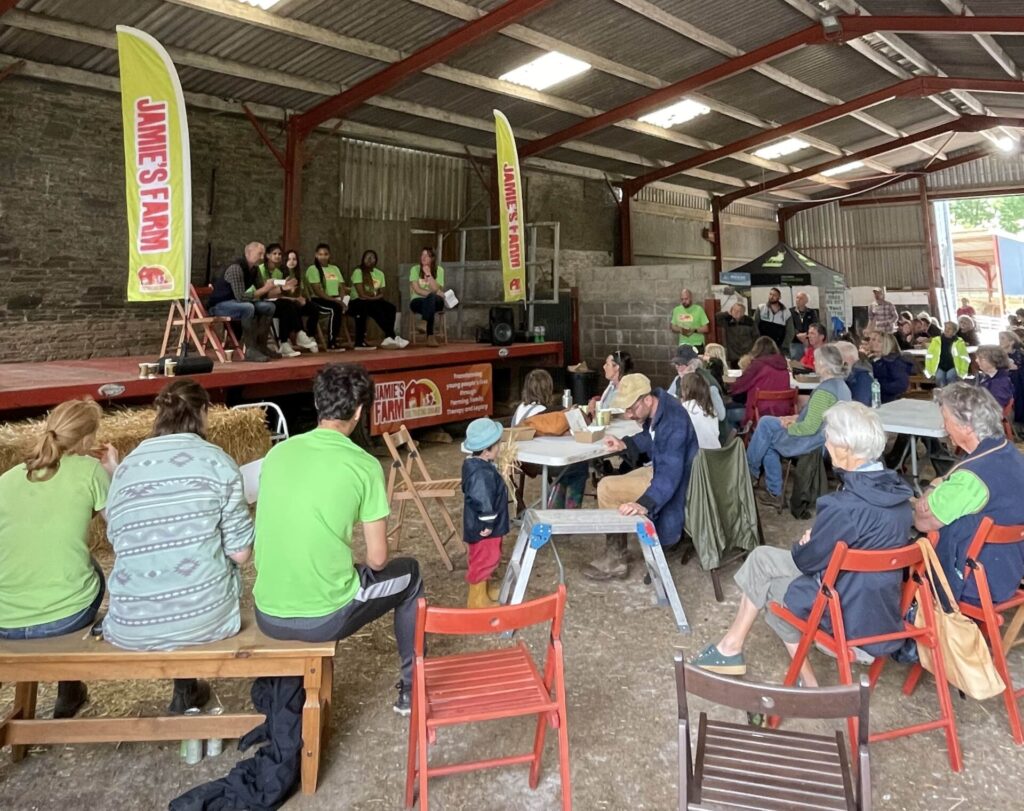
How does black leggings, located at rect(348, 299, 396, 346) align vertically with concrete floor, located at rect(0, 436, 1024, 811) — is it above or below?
above

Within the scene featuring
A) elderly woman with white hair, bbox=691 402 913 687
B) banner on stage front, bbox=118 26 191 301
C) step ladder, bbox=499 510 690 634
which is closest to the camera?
elderly woman with white hair, bbox=691 402 913 687

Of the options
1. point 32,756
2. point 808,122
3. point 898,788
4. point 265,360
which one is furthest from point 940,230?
point 32,756

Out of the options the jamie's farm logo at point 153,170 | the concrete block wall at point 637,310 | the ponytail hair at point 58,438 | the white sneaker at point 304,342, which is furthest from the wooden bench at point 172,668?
the concrete block wall at point 637,310

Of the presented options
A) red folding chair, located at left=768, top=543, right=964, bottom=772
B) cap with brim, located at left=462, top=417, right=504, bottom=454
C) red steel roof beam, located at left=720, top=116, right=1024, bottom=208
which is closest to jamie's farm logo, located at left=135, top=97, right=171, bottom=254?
cap with brim, located at left=462, top=417, right=504, bottom=454

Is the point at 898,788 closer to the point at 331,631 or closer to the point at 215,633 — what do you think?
the point at 331,631

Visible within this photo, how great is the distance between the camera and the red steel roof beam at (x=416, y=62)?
24.8ft

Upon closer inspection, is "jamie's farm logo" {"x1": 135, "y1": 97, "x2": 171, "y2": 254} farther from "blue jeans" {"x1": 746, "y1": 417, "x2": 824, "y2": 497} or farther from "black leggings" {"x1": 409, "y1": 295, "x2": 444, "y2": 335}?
"blue jeans" {"x1": 746, "y1": 417, "x2": 824, "y2": 497}

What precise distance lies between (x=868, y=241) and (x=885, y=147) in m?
4.04

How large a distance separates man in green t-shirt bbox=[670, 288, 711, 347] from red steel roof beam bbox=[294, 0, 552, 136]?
13.3ft

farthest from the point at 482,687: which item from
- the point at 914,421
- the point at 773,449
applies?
the point at 914,421

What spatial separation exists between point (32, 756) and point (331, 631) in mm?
1163

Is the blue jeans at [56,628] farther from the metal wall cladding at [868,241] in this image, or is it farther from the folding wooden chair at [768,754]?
the metal wall cladding at [868,241]

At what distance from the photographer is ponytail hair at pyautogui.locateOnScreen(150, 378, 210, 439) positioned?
2.41m

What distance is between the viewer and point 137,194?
5145 mm
